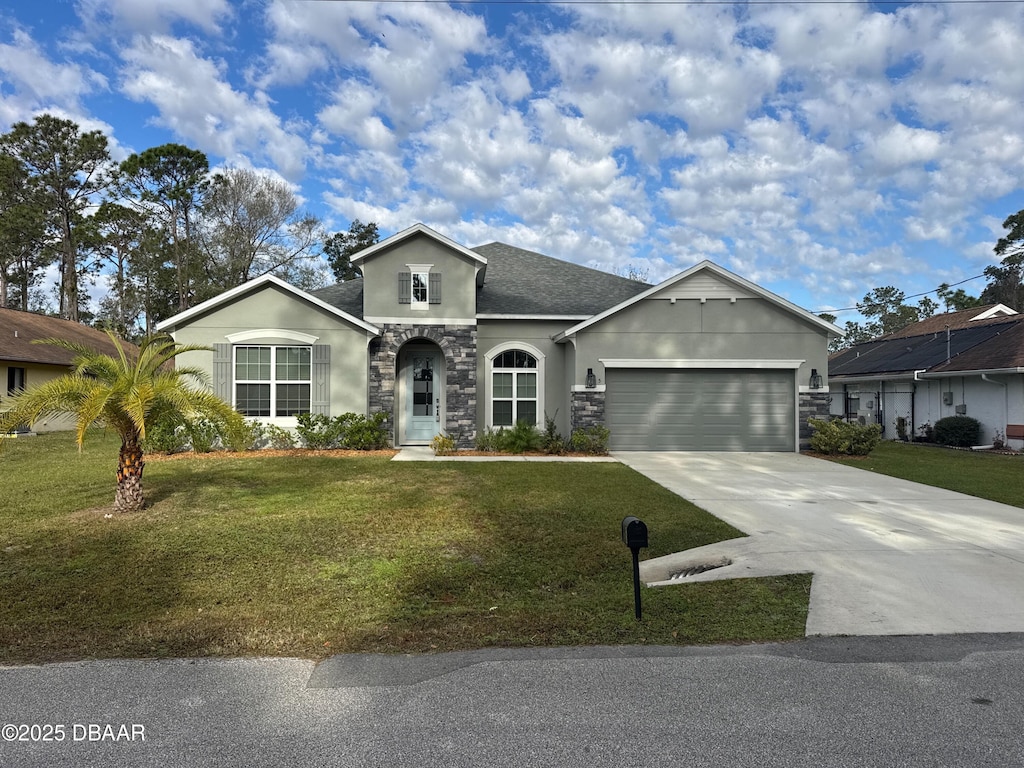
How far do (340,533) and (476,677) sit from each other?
12.0 feet

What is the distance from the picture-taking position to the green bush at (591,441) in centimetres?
1434

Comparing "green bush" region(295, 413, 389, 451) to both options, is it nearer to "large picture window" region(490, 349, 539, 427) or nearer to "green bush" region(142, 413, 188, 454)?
"green bush" region(142, 413, 188, 454)

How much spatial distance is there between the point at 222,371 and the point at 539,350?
25.4 ft

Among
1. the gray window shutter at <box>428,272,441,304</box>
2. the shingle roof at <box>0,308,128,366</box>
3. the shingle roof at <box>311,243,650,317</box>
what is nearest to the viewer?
the gray window shutter at <box>428,272,441,304</box>

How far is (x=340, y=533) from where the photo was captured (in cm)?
678

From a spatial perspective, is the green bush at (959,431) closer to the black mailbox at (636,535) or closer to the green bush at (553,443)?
the green bush at (553,443)

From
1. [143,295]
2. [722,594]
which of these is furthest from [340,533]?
[143,295]

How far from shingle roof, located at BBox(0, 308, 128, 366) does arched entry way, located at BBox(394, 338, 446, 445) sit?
10956mm

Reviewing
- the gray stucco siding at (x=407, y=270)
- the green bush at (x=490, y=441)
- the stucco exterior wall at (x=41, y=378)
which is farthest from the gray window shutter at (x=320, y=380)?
the stucco exterior wall at (x=41, y=378)

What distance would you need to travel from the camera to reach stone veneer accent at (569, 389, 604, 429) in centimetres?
1480

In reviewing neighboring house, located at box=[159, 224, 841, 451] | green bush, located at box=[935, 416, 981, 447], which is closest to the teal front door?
neighboring house, located at box=[159, 224, 841, 451]

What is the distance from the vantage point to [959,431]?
17.6 meters

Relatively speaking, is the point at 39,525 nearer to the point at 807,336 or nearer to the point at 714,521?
the point at 714,521

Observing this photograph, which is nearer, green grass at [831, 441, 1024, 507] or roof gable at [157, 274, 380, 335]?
green grass at [831, 441, 1024, 507]
